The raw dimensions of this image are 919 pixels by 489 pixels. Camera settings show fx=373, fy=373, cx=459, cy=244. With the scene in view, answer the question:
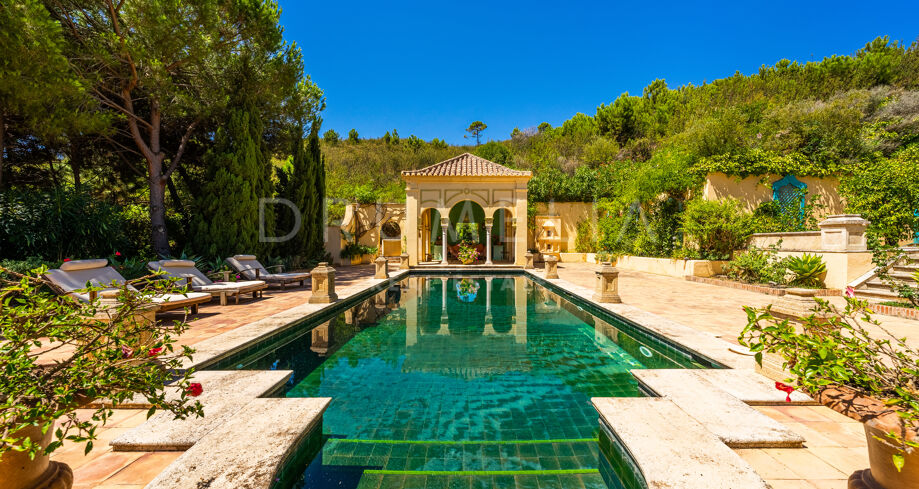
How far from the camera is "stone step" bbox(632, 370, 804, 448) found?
2311 millimetres

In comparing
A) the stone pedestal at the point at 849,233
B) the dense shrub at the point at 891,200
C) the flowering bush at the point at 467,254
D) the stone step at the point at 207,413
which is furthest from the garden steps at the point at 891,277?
the flowering bush at the point at 467,254

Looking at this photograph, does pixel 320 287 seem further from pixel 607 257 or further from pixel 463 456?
pixel 607 257

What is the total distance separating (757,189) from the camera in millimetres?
12734

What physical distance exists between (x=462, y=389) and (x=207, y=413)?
2.13m

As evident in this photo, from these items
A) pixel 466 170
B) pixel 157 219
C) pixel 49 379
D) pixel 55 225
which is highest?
pixel 466 170

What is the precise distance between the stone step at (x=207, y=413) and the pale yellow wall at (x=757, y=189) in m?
14.2

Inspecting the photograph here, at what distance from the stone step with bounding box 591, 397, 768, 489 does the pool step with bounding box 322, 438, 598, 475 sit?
336 millimetres

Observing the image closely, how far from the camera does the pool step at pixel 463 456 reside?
2.45 metres

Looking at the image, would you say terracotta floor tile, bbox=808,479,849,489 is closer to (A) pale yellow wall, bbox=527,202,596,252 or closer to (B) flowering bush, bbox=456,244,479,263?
(B) flowering bush, bbox=456,244,479,263

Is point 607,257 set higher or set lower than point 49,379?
lower

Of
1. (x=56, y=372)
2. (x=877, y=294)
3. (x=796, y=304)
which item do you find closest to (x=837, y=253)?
(x=877, y=294)

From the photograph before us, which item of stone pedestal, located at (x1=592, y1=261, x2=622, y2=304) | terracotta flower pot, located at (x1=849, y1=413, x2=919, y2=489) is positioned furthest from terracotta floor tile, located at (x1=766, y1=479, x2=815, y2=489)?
stone pedestal, located at (x1=592, y1=261, x2=622, y2=304)

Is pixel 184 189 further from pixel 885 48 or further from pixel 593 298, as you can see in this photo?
pixel 885 48

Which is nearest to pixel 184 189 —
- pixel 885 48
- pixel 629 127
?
pixel 629 127
